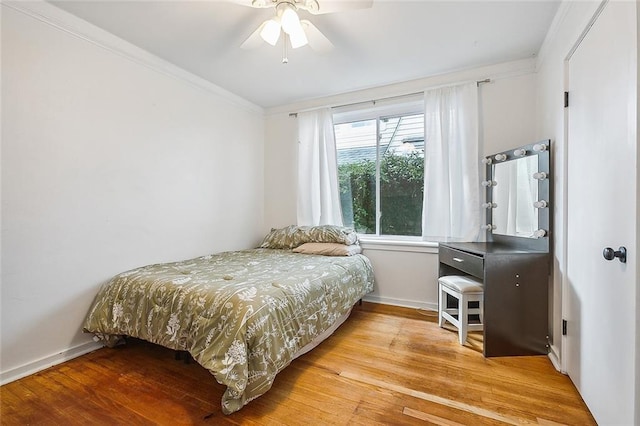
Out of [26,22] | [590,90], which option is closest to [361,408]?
[590,90]

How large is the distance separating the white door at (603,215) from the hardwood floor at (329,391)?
1.01 ft

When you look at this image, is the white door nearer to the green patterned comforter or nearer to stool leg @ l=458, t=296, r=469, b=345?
stool leg @ l=458, t=296, r=469, b=345

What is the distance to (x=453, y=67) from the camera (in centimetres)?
285

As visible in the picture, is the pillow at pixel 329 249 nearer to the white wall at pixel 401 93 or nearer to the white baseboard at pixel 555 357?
the white wall at pixel 401 93

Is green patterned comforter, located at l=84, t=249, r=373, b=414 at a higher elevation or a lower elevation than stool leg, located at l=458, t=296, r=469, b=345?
higher

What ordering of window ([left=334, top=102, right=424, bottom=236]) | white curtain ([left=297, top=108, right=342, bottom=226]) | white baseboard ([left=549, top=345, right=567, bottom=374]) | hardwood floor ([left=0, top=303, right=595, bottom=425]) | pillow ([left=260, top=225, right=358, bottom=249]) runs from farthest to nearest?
white curtain ([left=297, top=108, right=342, bottom=226]) → window ([left=334, top=102, right=424, bottom=236]) → pillow ([left=260, top=225, right=358, bottom=249]) → white baseboard ([left=549, top=345, right=567, bottom=374]) → hardwood floor ([left=0, top=303, right=595, bottom=425])

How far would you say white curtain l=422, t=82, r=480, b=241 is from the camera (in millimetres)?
2863

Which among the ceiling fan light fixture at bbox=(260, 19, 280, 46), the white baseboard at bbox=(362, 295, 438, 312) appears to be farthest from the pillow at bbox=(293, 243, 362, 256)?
the ceiling fan light fixture at bbox=(260, 19, 280, 46)

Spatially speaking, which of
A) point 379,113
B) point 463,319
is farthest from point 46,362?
point 379,113

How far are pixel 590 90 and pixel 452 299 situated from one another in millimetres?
2080

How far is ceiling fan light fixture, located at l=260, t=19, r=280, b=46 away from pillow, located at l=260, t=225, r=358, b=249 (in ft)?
6.46

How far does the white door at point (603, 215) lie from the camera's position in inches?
45.0

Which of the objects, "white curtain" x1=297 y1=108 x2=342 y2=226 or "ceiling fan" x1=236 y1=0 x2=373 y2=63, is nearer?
"ceiling fan" x1=236 y1=0 x2=373 y2=63

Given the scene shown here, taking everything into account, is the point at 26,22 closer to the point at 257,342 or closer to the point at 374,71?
the point at 257,342
